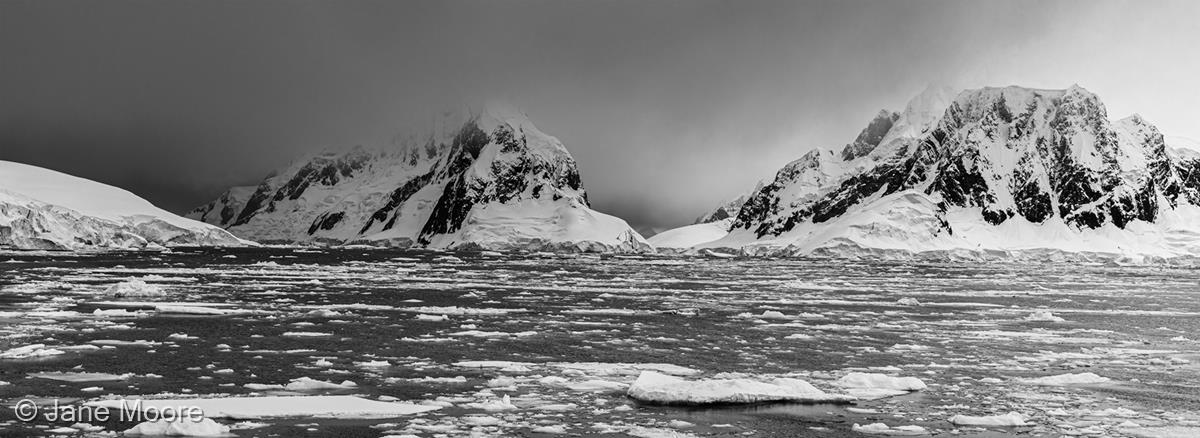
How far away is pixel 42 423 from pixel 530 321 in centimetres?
2303

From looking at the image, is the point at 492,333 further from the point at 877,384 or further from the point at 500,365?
the point at 877,384

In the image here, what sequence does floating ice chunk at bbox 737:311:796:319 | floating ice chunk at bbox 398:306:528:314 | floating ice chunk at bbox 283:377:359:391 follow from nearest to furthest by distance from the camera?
floating ice chunk at bbox 283:377:359:391
floating ice chunk at bbox 737:311:796:319
floating ice chunk at bbox 398:306:528:314

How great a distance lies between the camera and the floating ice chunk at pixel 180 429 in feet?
48.9

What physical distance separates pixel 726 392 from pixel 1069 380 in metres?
10.1

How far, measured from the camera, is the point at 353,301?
47.4 m

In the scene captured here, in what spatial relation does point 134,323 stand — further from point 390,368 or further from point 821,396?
point 821,396

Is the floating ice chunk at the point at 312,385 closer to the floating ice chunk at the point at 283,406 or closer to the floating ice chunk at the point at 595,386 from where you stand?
the floating ice chunk at the point at 283,406

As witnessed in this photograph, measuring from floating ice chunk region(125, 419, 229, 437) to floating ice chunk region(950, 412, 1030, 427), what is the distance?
13.7m

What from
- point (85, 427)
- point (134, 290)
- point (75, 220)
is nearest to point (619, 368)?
point (85, 427)

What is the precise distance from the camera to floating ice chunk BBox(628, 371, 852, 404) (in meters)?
19.1

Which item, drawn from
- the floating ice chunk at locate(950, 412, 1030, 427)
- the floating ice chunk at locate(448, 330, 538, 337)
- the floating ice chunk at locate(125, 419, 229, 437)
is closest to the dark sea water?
the floating ice chunk at locate(448, 330, 538, 337)

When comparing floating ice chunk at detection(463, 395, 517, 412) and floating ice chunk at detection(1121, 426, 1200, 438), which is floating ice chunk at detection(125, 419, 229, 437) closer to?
floating ice chunk at detection(463, 395, 517, 412)

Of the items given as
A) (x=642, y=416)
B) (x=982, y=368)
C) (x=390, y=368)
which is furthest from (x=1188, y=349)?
(x=390, y=368)

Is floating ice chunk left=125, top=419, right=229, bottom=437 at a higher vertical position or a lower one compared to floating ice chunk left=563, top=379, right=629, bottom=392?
higher
